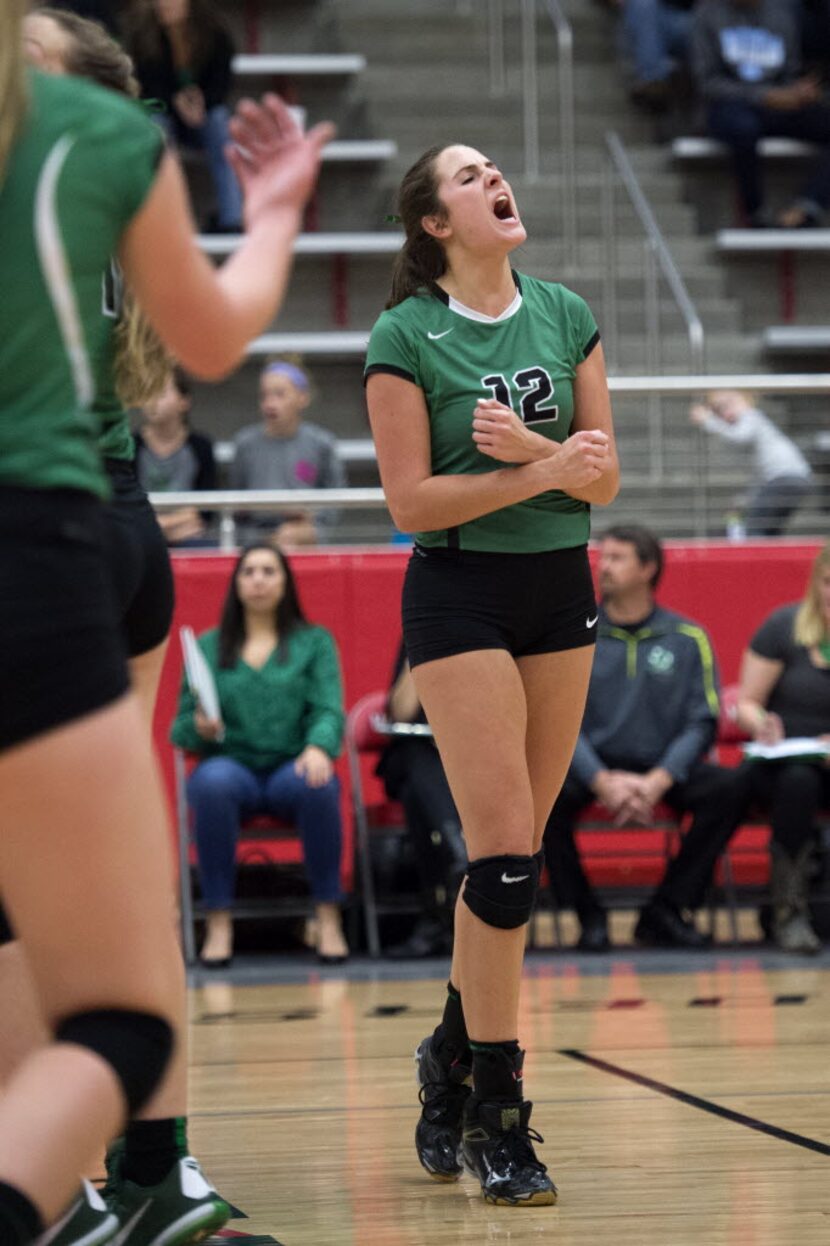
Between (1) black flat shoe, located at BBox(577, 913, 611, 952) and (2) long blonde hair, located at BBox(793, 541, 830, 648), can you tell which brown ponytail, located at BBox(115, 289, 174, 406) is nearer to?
(1) black flat shoe, located at BBox(577, 913, 611, 952)

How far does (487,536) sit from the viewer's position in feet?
11.1

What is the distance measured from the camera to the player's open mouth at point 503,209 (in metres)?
3.46

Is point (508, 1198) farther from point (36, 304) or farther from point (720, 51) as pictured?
point (720, 51)

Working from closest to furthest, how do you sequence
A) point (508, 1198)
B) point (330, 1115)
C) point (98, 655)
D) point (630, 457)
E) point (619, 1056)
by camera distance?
point (98, 655)
point (508, 1198)
point (330, 1115)
point (619, 1056)
point (630, 457)

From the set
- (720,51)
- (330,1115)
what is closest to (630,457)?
(720,51)

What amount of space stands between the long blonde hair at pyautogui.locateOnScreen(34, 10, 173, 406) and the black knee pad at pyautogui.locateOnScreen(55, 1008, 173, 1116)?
1.14m

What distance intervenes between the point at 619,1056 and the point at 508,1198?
1.60 m

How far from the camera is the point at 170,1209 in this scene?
8.64 ft

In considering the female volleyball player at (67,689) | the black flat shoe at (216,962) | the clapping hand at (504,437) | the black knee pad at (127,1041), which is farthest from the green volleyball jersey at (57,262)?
the black flat shoe at (216,962)

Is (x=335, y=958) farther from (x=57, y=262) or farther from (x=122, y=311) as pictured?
(x=57, y=262)

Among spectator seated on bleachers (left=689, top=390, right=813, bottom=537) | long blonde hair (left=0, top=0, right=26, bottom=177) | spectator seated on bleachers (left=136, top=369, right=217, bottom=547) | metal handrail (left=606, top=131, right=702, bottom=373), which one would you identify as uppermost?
long blonde hair (left=0, top=0, right=26, bottom=177)

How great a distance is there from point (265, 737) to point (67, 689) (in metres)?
5.24

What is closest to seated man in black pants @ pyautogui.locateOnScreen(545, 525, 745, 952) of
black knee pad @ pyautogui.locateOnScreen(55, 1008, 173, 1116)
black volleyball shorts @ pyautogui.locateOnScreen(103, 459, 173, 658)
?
black volleyball shorts @ pyautogui.locateOnScreen(103, 459, 173, 658)

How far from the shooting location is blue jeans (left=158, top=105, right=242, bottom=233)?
11.0 meters
